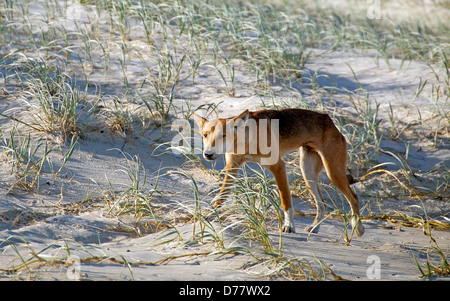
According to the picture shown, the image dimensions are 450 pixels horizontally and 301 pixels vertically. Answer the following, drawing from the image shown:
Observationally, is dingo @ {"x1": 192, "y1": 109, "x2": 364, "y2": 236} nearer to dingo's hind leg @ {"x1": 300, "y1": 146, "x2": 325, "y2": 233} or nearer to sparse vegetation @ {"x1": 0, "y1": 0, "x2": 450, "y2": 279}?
dingo's hind leg @ {"x1": 300, "y1": 146, "x2": 325, "y2": 233}

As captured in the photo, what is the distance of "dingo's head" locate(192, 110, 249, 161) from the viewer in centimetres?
432

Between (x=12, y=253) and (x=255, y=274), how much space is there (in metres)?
1.68

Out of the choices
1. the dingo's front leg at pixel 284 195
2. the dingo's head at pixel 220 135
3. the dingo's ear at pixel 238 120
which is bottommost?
the dingo's front leg at pixel 284 195

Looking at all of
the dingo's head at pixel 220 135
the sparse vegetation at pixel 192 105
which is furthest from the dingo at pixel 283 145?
the sparse vegetation at pixel 192 105

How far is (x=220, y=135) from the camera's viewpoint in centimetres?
436

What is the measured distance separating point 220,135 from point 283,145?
673 mm

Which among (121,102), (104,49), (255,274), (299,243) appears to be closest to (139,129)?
(121,102)

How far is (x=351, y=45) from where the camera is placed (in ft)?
31.0

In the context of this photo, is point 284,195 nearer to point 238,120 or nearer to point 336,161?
point 336,161

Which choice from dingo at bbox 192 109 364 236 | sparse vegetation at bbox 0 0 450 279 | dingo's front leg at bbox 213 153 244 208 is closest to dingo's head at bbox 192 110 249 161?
dingo at bbox 192 109 364 236

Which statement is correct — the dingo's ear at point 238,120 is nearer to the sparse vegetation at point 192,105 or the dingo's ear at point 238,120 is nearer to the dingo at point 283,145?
the dingo at point 283,145

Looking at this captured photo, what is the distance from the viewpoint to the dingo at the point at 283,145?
4.44 m

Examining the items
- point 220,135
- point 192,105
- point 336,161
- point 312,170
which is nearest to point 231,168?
point 220,135

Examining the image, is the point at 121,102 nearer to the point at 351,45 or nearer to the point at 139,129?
the point at 139,129
